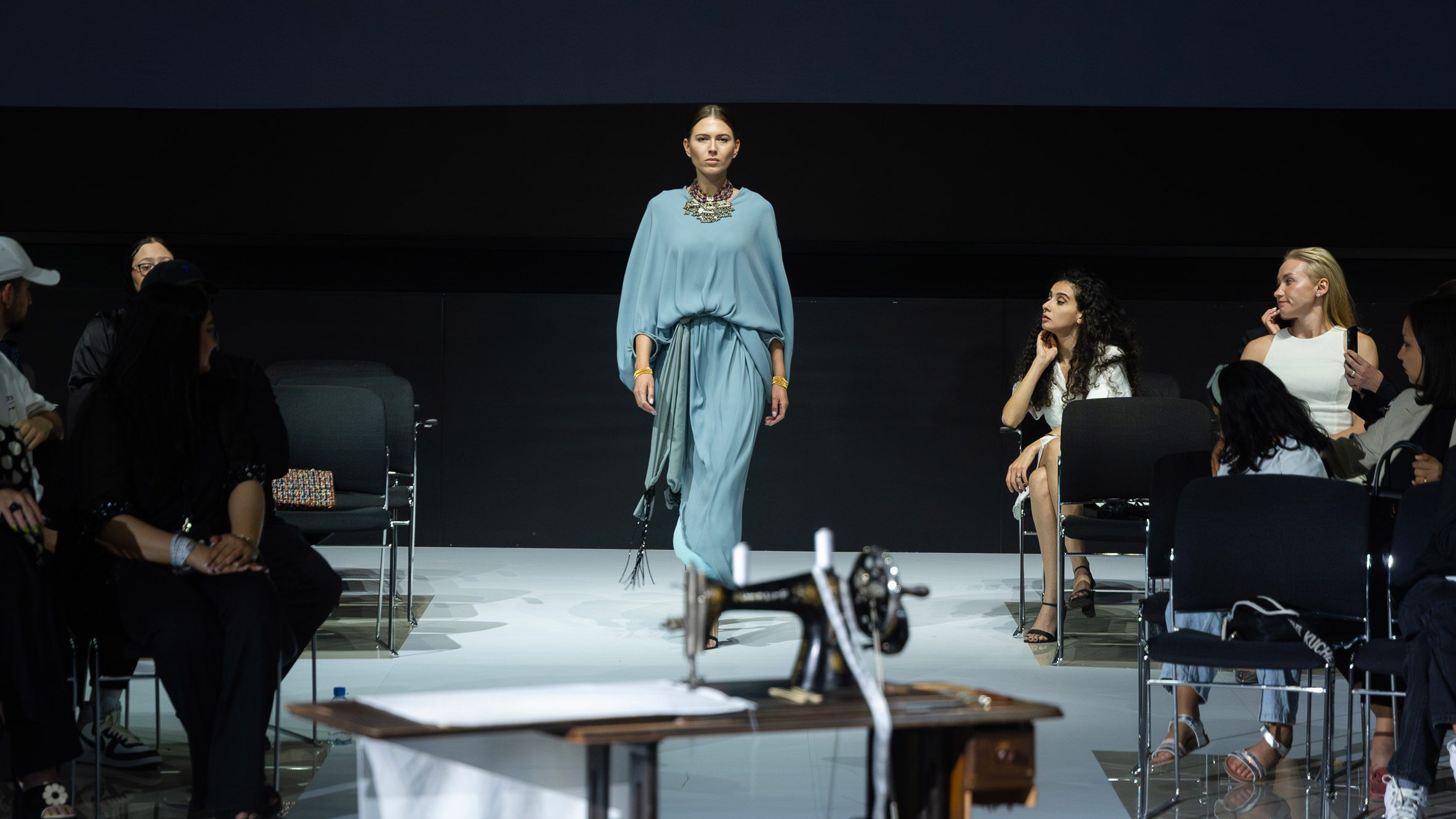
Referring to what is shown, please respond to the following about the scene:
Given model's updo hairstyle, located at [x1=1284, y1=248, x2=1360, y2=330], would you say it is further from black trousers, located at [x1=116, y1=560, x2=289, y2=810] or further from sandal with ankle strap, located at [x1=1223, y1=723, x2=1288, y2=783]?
black trousers, located at [x1=116, y1=560, x2=289, y2=810]

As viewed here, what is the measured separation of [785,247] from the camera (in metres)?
7.07

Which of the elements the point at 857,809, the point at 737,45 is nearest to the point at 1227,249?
the point at 737,45

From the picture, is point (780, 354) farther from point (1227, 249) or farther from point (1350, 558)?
point (1227, 249)

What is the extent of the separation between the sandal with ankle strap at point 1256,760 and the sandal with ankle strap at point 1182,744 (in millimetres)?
116

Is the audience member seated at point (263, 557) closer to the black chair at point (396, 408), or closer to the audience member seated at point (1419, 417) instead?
the black chair at point (396, 408)

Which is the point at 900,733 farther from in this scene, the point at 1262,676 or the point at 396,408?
the point at 396,408

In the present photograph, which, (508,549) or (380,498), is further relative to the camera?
(508,549)

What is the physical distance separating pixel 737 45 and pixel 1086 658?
3.16 meters

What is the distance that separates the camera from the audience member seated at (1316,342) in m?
4.52

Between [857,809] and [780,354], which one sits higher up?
[780,354]

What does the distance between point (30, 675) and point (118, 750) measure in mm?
698

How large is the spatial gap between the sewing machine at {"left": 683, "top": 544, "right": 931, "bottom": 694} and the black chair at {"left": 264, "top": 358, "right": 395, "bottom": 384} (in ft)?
13.7

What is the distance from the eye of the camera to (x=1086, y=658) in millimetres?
4844

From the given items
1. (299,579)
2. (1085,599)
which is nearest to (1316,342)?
(1085,599)
